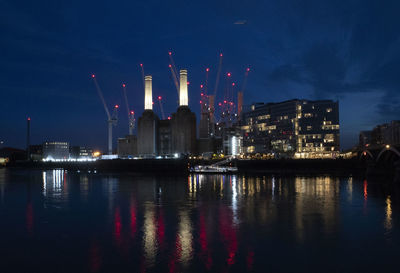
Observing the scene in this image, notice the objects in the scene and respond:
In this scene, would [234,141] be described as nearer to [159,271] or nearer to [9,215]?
[9,215]

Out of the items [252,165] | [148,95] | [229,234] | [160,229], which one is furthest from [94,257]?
[148,95]

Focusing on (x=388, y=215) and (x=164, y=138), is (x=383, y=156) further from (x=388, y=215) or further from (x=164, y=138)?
(x=164, y=138)

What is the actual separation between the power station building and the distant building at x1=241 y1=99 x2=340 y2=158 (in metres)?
34.4

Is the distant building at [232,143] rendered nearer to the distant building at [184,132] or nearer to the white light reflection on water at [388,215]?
the distant building at [184,132]

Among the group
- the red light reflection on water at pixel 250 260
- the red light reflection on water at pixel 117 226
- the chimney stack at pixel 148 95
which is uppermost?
the chimney stack at pixel 148 95

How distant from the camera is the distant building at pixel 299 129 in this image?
152 meters

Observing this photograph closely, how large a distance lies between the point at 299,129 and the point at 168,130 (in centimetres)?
6654

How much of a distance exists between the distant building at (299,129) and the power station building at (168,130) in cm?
3439

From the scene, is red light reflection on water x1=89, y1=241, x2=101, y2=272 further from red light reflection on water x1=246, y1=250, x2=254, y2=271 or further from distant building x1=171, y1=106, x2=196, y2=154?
distant building x1=171, y1=106, x2=196, y2=154

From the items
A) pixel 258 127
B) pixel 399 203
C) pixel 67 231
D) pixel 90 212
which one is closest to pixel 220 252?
pixel 67 231

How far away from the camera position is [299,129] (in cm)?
15775

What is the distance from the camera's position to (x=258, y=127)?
18175 cm

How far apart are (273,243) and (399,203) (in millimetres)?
23201

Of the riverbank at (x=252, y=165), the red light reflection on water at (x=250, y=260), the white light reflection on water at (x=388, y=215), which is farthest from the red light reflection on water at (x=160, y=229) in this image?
the riverbank at (x=252, y=165)
